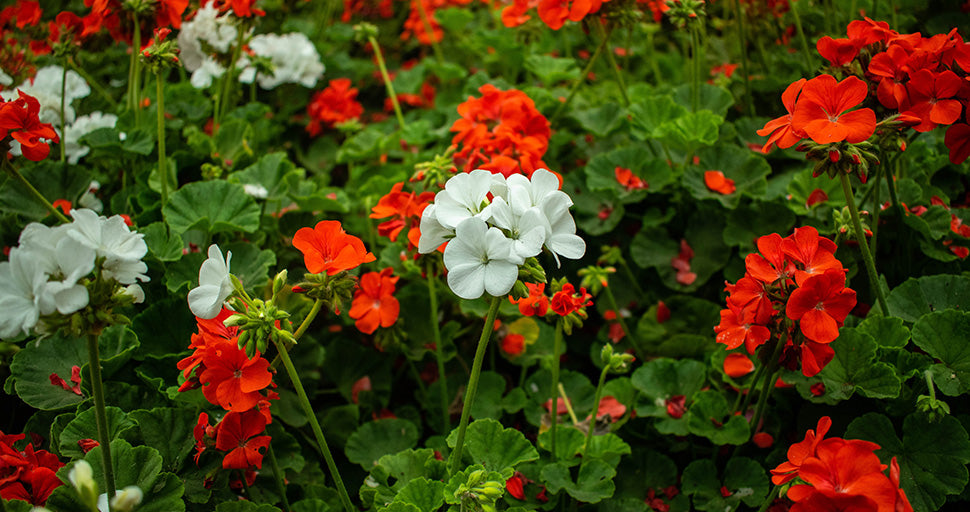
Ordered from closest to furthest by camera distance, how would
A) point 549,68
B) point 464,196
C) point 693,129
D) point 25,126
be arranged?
1. point 464,196
2. point 25,126
3. point 693,129
4. point 549,68

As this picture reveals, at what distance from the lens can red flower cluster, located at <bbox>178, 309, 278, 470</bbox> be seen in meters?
1.20

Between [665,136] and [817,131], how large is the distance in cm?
92

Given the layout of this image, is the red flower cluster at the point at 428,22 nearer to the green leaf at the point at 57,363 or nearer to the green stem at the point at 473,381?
the green leaf at the point at 57,363

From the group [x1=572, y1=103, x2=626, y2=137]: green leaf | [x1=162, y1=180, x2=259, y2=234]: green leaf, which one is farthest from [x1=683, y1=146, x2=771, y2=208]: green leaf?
[x1=162, y1=180, x2=259, y2=234]: green leaf

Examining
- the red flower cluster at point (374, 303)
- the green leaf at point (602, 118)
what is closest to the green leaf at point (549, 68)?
the green leaf at point (602, 118)

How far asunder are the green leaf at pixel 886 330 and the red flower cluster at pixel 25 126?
1858mm

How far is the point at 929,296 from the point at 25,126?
6.86 ft

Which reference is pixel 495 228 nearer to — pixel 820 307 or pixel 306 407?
pixel 306 407

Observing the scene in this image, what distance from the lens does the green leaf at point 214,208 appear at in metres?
1.79

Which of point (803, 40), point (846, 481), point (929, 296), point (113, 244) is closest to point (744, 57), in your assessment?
point (803, 40)

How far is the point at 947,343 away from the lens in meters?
1.46

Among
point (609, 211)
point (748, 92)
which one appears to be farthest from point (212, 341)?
point (748, 92)

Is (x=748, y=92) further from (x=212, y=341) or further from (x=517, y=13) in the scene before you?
(x=212, y=341)

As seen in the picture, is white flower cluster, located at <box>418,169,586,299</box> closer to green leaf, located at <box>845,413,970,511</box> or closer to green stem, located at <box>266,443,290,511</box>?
green stem, located at <box>266,443,290,511</box>
